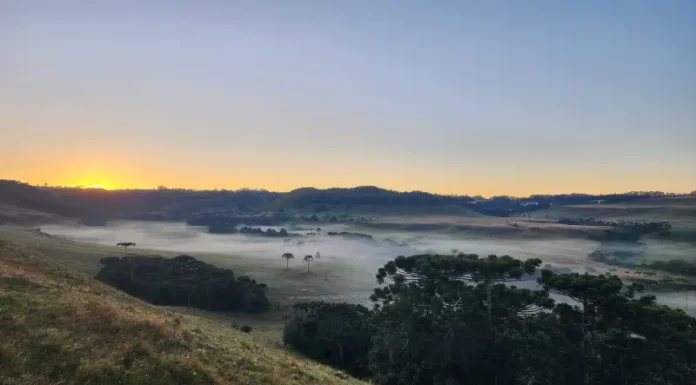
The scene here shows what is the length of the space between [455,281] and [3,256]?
44.3m

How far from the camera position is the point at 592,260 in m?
199

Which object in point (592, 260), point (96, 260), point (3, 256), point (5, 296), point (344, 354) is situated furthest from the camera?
point (592, 260)

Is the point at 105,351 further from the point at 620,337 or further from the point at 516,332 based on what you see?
the point at 620,337

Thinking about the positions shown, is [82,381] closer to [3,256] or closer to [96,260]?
[3,256]

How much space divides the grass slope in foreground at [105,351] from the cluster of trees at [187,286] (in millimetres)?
91120

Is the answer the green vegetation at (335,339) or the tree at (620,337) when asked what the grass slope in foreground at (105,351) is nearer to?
the tree at (620,337)

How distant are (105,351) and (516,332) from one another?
4185 cm

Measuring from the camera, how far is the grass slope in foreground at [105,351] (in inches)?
613

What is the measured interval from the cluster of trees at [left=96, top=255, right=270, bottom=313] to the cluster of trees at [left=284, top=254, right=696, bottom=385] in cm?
6612

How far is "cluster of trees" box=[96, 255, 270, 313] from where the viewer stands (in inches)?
4407

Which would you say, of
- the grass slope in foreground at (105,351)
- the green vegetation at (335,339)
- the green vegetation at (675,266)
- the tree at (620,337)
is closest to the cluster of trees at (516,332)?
the tree at (620,337)

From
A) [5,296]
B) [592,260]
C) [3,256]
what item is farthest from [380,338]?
[592,260]

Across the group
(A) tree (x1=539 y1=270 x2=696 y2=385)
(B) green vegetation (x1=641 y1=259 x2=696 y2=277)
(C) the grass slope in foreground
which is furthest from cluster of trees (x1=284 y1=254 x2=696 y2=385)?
(B) green vegetation (x1=641 y1=259 x2=696 y2=277)

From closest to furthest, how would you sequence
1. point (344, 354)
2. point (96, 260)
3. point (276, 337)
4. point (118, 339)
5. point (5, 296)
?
point (118, 339) < point (5, 296) < point (344, 354) < point (276, 337) < point (96, 260)
